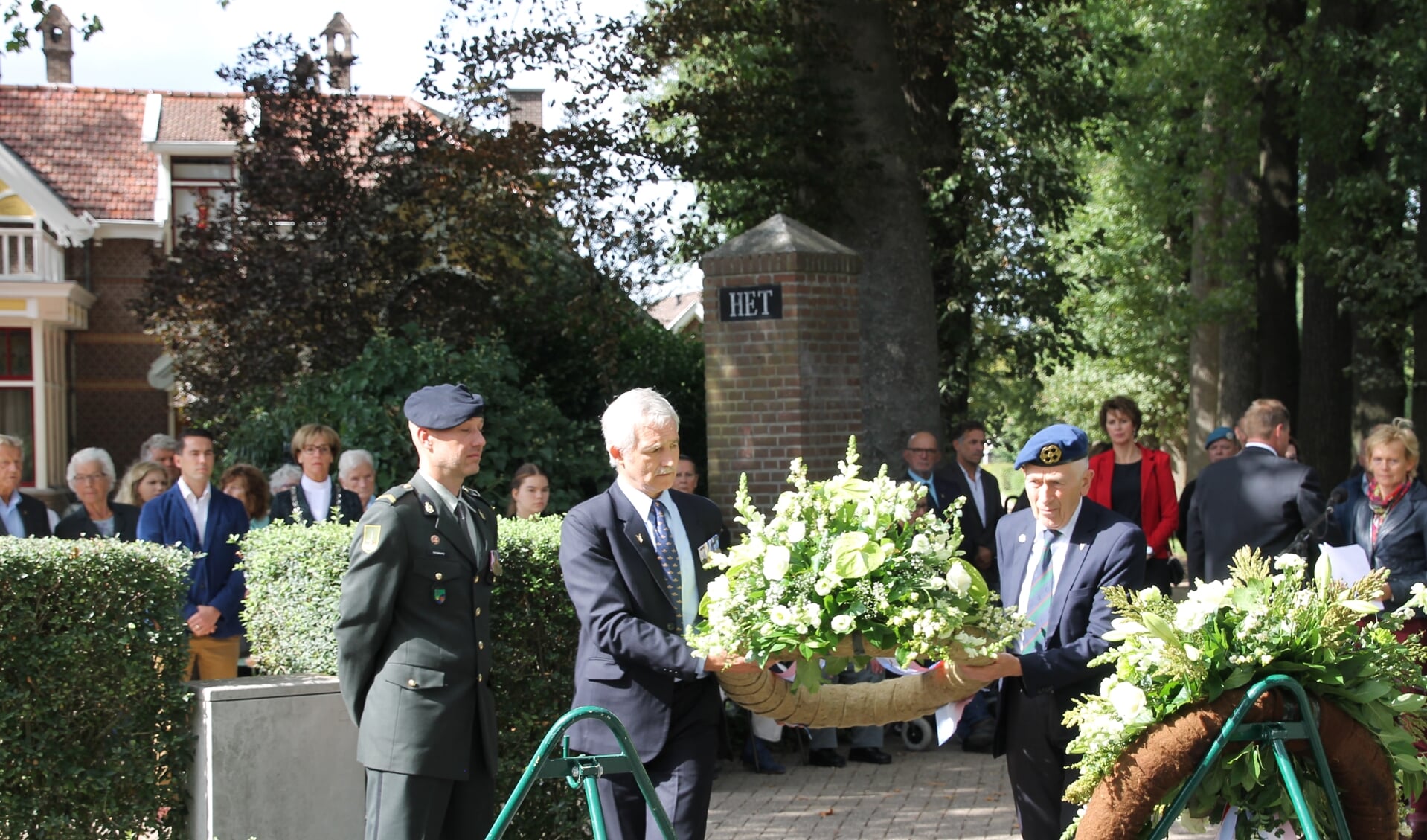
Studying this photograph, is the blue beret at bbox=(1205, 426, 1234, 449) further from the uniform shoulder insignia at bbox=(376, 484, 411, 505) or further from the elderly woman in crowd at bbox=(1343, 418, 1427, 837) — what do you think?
the uniform shoulder insignia at bbox=(376, 484, 411, 505)

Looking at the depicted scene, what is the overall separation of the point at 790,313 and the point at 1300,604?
6.47m

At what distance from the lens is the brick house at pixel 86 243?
30031 mm

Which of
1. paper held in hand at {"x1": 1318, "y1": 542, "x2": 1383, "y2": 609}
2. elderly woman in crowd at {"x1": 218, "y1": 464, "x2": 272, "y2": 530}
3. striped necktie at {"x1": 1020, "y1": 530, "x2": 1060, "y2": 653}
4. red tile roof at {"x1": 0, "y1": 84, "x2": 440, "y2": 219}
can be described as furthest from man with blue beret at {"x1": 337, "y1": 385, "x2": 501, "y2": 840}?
red tile roof at {"x1": 0, "y1": 84, "x2": 440, "y2": 219}

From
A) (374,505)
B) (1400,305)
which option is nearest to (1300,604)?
(374,505)

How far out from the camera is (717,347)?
399 inches

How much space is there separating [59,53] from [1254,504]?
121ft

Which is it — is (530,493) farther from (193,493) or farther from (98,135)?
(98,135)

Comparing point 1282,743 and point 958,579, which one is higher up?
point 958,579

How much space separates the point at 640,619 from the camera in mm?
4453

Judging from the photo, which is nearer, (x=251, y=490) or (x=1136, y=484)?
(x=251, y=490)

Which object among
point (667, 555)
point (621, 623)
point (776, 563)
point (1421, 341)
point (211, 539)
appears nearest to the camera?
point (776, 563)

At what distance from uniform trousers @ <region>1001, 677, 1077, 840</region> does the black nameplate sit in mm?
5512

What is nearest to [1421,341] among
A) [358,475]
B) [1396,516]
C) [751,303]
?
[751,303]

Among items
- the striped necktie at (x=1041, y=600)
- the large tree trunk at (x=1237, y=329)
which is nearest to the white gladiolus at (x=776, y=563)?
the striped necktie at (x=1041, y=600)
